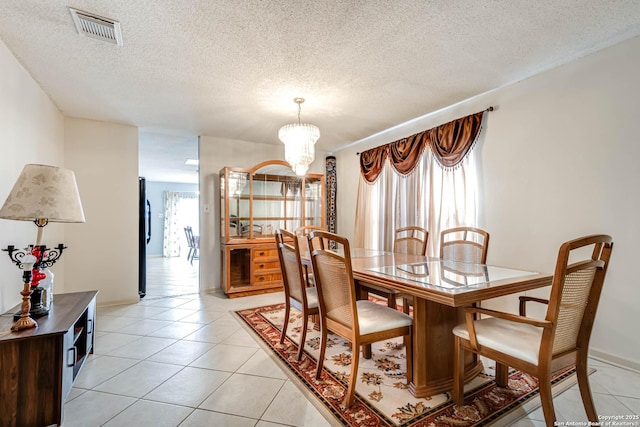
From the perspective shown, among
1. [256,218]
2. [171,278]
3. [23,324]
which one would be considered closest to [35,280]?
[23,324]

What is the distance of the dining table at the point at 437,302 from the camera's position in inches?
61.4

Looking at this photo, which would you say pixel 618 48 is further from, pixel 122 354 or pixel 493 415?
pixel 122 354

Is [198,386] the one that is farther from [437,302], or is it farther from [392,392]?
[437,302]

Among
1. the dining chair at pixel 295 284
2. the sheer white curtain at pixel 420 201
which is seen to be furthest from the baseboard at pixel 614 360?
the dining chair at pixel 295 284

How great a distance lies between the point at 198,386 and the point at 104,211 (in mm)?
2920

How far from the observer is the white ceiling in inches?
68.7

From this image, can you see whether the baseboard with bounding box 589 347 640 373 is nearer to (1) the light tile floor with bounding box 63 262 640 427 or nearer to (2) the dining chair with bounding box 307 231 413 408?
(1) the light tile floor with bounding box 63 262 640 427

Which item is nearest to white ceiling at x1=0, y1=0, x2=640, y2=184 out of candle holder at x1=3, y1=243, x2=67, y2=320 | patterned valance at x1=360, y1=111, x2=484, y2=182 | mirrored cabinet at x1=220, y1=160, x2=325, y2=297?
patterned valance at x1=360, y1=111, x2=484, y2=182

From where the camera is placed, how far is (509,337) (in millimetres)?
1487

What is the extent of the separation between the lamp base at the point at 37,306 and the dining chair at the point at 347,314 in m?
1.70

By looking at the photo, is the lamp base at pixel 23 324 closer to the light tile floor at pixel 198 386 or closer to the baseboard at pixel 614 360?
the light tile floor at pixel 198 386

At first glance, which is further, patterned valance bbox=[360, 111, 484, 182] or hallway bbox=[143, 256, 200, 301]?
hallway bbox=[143, 256, 200, 301]

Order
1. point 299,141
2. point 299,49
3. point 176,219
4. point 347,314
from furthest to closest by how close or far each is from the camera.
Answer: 1. point 176,219
2. point 299,141
3. point 299,49
4. point 347,314

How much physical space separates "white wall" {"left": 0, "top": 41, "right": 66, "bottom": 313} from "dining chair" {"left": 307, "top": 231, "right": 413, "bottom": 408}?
2.21 metres
